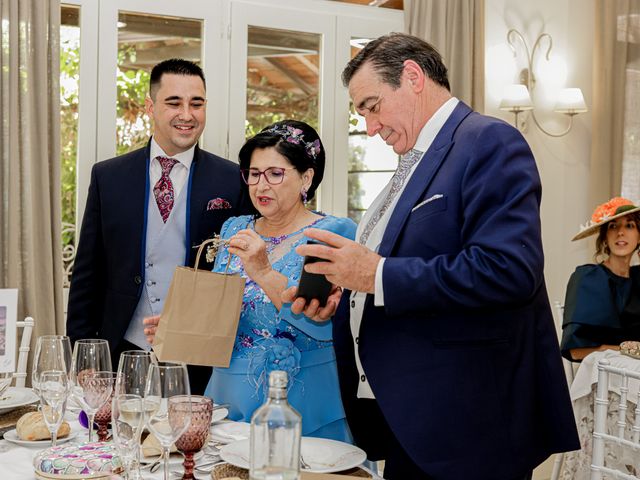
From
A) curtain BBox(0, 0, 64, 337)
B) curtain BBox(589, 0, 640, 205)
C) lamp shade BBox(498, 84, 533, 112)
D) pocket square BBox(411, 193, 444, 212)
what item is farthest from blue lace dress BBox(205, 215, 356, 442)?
curtain BBox(589, 0, 640, 205)

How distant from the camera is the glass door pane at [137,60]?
3.80m

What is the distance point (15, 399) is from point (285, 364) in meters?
0.66

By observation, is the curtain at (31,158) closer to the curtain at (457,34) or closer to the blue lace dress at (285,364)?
the blue lace dress at (285,364)

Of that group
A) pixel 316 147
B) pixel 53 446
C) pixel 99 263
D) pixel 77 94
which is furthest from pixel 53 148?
pixel 53 446

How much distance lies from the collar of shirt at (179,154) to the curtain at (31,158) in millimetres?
998

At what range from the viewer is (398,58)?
5.57 ft

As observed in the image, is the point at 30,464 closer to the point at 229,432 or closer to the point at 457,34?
the point at 229,432

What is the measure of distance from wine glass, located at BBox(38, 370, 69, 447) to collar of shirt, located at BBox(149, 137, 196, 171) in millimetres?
1341

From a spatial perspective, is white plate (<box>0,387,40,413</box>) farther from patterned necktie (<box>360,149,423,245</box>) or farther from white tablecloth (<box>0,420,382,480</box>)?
patterned necktie (<box>360,149,423,245</box>)

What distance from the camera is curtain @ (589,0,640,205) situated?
4.81m

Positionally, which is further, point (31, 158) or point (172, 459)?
point (31, 158)

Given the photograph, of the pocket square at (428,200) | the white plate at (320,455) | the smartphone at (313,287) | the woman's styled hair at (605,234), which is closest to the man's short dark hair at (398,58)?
the pocket square at (428,200)

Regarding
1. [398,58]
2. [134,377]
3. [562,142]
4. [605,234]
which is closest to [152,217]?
[398,58]

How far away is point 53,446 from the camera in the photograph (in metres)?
1.49
